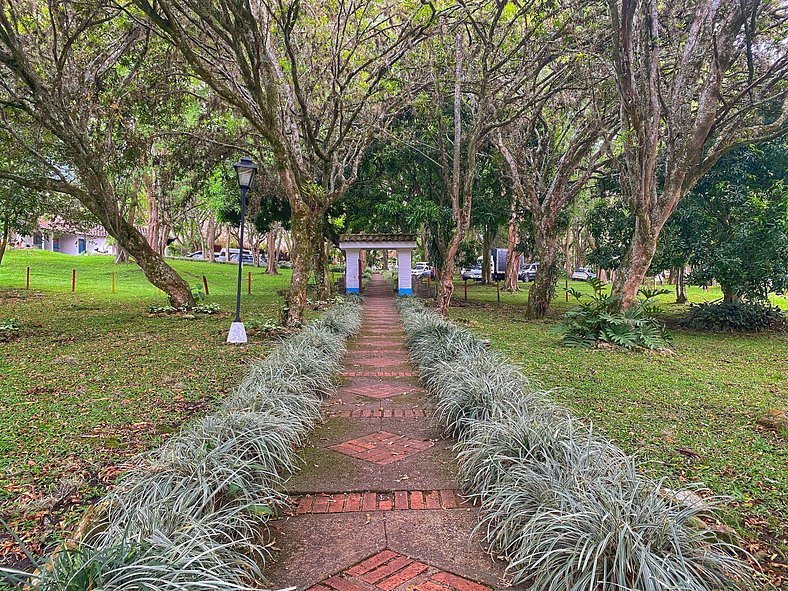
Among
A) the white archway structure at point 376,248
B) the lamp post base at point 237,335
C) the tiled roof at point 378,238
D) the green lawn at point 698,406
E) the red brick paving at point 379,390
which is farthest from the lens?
the white archway structure at point 376,248

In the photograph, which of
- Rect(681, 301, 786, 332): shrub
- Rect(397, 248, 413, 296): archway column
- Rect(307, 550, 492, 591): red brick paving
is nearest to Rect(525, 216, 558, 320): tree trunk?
Rect(681, 301, 786, 332): shrub

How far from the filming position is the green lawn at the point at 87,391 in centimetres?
304

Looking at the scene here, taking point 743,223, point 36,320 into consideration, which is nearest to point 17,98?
point 36,320

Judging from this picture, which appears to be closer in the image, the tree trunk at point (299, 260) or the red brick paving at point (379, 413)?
the red brick paving at point (379, 413)

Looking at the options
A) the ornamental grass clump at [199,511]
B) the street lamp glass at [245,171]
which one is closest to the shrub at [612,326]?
the street lamp glass at [245,171]

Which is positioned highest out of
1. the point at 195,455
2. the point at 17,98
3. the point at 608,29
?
the point at 608,29

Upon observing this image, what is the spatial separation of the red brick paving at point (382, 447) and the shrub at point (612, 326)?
206 inches

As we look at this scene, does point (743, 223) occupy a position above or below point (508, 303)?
above

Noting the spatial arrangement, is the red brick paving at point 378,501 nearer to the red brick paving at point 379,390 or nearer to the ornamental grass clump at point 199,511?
the ornamental grass clump at point 199,511

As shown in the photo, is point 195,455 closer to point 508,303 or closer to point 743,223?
point 743,223

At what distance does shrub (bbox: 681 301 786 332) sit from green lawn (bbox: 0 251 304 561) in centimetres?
921

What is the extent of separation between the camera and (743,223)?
9.89 metres

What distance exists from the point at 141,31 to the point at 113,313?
5984 millimetres

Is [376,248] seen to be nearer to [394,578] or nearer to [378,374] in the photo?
[378,374]
